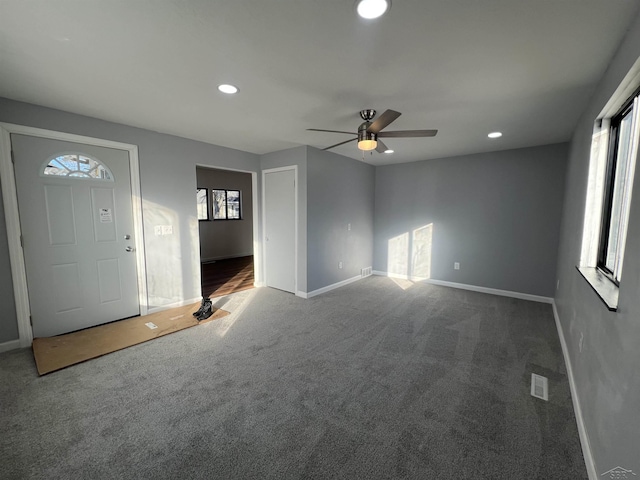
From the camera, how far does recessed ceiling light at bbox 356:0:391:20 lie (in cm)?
132

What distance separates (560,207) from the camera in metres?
3.98

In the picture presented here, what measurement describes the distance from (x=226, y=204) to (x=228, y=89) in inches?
211

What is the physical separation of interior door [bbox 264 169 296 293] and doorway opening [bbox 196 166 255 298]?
48.9 inches

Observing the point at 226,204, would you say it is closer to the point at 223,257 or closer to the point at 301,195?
the point at 223,257

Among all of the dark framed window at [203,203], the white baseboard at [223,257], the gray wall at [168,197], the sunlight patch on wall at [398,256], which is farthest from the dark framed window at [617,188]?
the white baseboard at [223,257]

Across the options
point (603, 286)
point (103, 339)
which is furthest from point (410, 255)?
point (103, 339)

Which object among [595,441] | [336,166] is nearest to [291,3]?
[595,441]

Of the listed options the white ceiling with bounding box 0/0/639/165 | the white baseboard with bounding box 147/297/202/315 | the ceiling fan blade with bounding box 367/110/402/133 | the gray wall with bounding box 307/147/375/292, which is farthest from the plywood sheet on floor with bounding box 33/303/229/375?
the ceiling fan blade with bounding box 367/110/402/133

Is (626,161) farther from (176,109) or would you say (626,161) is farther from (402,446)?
(176,109)

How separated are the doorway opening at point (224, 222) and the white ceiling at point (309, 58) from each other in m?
3.80

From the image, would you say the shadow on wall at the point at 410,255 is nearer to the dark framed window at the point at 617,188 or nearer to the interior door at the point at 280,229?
the interior door at the point at 280,229

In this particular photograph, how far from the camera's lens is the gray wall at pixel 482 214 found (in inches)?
162

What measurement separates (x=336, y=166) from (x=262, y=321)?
2.83 metres

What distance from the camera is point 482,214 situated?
4.62 meters
